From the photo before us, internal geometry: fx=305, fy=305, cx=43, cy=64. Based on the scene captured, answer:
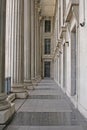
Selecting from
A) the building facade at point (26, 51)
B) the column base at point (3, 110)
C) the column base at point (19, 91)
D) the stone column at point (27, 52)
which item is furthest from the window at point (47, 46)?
the column base at point (3, 110)

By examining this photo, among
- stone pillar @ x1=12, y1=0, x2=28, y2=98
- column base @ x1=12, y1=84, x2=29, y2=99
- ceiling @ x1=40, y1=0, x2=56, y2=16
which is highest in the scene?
ceiling @ x1=40, y1=0, x2=56, y2=16

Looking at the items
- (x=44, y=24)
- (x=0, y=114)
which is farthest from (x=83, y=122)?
(x=44, y=24)

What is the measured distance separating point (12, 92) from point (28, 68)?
741 centimetres

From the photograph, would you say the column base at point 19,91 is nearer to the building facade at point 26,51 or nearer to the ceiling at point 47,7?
the building facade at point 26,51

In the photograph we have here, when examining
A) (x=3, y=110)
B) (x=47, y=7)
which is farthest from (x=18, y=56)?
(x=47, y=7)

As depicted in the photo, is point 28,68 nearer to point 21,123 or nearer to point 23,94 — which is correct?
point 23,94

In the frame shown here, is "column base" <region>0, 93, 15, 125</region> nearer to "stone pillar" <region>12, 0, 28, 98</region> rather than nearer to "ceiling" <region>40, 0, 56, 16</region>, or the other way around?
"stone pillar" <region>12, 0, 28, 98</region>

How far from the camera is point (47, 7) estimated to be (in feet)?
146

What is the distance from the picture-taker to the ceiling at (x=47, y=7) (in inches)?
1647

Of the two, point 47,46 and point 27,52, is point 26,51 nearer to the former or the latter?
point 27,52

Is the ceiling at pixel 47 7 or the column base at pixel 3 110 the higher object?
the ceiling at pixel 47 7

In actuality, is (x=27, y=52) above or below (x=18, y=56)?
above

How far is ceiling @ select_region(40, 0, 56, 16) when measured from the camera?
41844 mm

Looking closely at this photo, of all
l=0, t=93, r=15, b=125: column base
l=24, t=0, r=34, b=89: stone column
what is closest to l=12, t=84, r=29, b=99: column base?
l=0, t=93, r=15, b=125: column base
